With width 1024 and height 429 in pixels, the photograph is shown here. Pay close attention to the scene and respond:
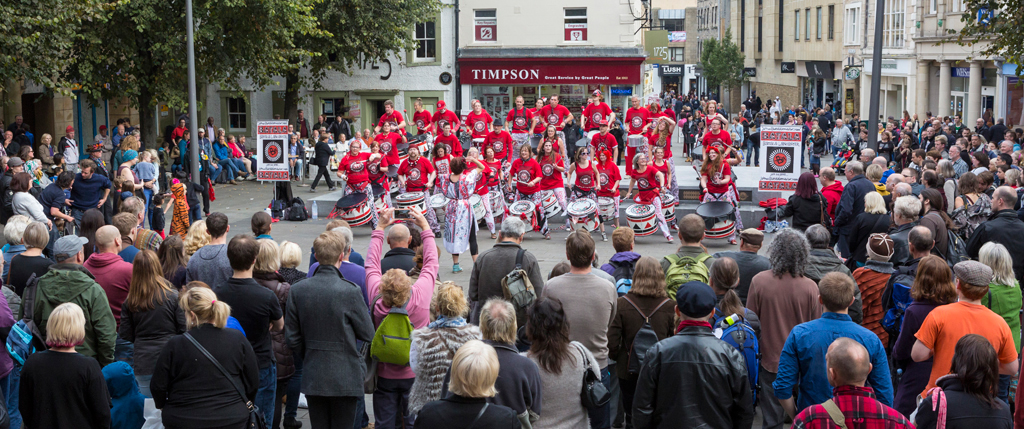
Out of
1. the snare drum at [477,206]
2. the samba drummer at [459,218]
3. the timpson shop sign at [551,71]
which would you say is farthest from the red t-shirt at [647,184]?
the timpson shop sign at [551,71]

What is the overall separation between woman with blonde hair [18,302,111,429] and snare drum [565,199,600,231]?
1070 cm

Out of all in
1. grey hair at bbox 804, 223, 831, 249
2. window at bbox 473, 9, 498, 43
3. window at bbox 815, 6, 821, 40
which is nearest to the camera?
grey hair at bbox 804, 223, 831, 249

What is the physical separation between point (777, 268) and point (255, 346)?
11.5 feet

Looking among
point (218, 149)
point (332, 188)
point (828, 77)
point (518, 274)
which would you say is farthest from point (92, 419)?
point (828, 77)

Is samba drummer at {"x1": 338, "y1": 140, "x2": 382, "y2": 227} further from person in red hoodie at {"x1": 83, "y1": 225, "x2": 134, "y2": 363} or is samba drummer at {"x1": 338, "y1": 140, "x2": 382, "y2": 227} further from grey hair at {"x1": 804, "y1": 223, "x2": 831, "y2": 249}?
grey hair at {"x1": 804, "y1": 223, "x2": 831, "y2": 249}

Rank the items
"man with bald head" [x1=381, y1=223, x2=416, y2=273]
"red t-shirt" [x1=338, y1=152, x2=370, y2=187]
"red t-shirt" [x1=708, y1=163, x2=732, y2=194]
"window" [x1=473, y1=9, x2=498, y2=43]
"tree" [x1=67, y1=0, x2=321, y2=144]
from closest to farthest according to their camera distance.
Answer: "man with bald head" [x1=381, y1=223, x2=416, y2=273] < "red t-shirt" [x1=708, y1=163, x2=732, y2=194] < "red t-shirt" [x1=338, y1=152, x2=370, y2=187] < "tree" [x1=67, y1=0, x2=321, y2=144] < "window" [x1=473, y1=9, x2=498, y2=43]

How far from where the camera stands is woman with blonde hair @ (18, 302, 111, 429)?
5.19 meters

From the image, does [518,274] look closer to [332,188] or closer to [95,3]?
[95,3]

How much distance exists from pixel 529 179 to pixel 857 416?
11.8 metres

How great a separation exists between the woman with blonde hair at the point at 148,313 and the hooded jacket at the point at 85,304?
259 millimetres

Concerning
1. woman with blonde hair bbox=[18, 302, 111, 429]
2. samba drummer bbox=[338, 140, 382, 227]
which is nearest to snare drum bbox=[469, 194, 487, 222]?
samba drummer bbox=[338, 140, 382, 227]

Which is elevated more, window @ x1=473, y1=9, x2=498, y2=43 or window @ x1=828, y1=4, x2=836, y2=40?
window @ x1=828, y1=4, x2=836, y2=40

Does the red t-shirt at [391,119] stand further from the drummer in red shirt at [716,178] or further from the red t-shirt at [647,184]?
the drummer in red shirt at [716,178]

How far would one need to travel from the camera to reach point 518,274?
660cm
